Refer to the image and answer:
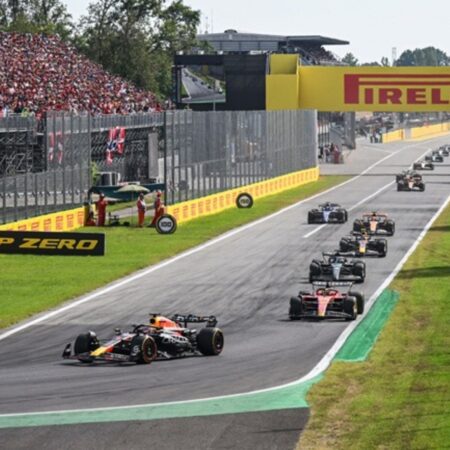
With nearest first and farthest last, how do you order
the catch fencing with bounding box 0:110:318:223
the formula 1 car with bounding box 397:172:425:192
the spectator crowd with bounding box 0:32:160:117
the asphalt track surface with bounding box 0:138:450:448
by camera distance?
the asphalt track surface with bounding box 0:138:450:448
the catch fencing with bounding box 0:110:318:223
the spectator crowd with bounding box 0:32:160:117
the formula 1 car with bounding box 397:172:425:192

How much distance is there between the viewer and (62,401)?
20.5m

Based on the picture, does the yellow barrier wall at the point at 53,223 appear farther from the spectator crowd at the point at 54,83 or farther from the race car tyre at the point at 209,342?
the race car tyre at the point at 209,342

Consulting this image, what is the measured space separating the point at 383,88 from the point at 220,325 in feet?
225

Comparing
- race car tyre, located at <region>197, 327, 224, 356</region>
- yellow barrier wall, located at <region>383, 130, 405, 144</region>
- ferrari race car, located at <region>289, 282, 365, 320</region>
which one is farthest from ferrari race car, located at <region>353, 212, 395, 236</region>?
yellow barrier wall, located at <region>383, 130, 405, 144</region>

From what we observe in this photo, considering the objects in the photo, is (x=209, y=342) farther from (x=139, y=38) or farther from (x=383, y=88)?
(x=139, y=38)

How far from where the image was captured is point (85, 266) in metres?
40.9

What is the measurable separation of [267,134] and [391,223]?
3183 centimetres

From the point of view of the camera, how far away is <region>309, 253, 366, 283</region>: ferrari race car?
3566cm

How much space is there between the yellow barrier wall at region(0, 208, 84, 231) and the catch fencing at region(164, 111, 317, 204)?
5397 millimetres

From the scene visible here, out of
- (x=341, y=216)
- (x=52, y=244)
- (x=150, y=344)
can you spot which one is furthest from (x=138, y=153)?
(x=150, y=344)

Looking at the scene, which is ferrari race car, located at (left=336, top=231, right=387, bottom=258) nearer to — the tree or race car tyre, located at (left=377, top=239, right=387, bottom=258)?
race car tyre, located at (left=377, top=239, right=387, bottom=258)

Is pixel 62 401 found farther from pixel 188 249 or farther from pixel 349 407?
pixel 188 249

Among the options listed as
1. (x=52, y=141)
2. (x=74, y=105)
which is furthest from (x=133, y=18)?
(x=52, y=141)

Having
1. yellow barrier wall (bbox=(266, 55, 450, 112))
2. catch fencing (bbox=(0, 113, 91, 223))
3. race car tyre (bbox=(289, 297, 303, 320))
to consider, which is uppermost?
yellow barrier wall (bbox=(266, 55, 450, 112))
